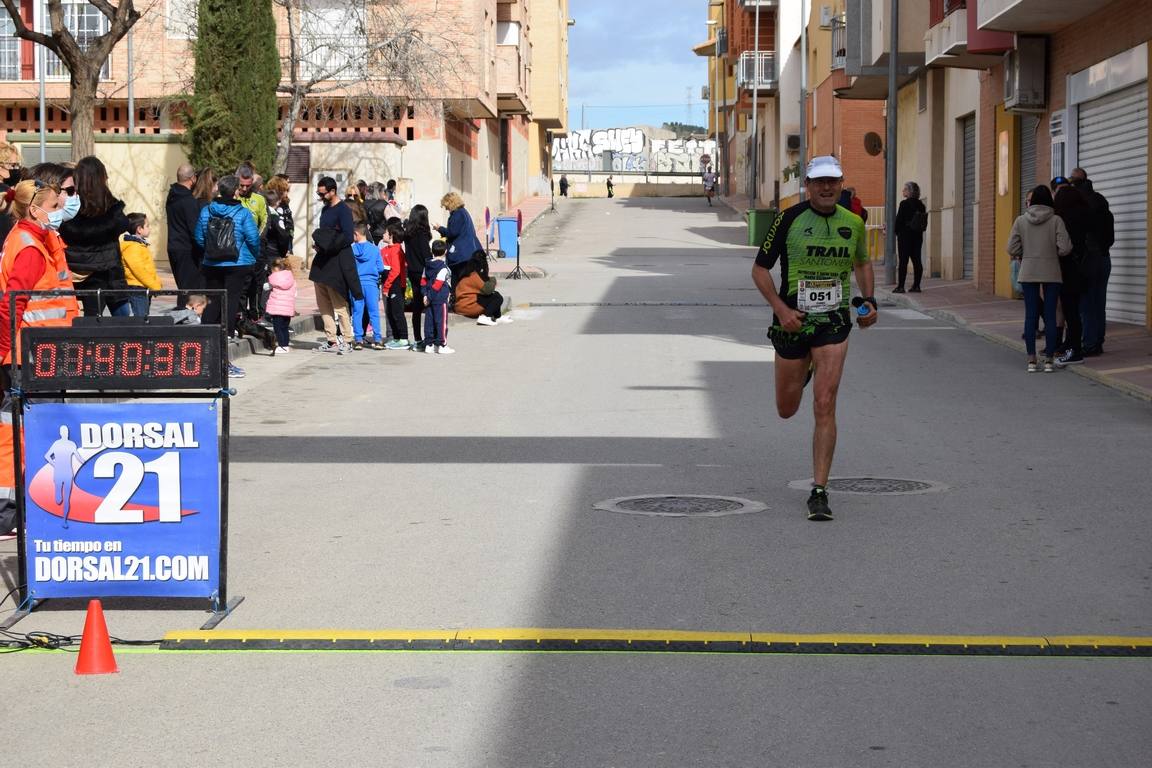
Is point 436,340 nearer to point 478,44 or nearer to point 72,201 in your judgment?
point 72,201

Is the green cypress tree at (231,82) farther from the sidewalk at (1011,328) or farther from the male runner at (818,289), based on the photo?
the male runner at (818,289)

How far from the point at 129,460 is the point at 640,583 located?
2136 mm

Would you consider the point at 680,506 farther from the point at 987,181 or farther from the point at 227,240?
the point at 987,181

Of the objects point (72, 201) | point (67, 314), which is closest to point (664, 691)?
point (67, 314)

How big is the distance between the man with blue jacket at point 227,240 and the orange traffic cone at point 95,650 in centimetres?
1017

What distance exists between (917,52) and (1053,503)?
24.2 meters

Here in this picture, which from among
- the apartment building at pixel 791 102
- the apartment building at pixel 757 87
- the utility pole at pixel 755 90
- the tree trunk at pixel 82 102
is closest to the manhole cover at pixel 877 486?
the tree trunk at pixel 82 102

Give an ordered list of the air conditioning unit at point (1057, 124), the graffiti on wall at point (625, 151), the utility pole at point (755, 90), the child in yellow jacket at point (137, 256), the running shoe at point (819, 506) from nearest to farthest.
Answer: the running shoe at point (819, 506), the child in yellow jacket at point (137, 256), the air conditioning unit at point (1057, 124), the utility pole at point (755, 90), the graffiti on wall at point (625, 151)

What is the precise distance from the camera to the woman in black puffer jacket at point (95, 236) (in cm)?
1224

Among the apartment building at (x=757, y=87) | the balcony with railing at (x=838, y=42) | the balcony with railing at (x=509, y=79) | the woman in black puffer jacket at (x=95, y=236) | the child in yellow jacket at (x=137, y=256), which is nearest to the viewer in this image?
the woman in black puffer jacket at (x=95, y=236)

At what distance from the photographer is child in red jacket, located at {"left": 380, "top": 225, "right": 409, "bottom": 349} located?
19281 millimetres

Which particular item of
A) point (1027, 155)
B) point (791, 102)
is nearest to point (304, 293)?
point (1027, 155)

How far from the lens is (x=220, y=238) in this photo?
1605 cm

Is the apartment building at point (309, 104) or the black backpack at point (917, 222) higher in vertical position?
the apartment building at point (309, 104)
